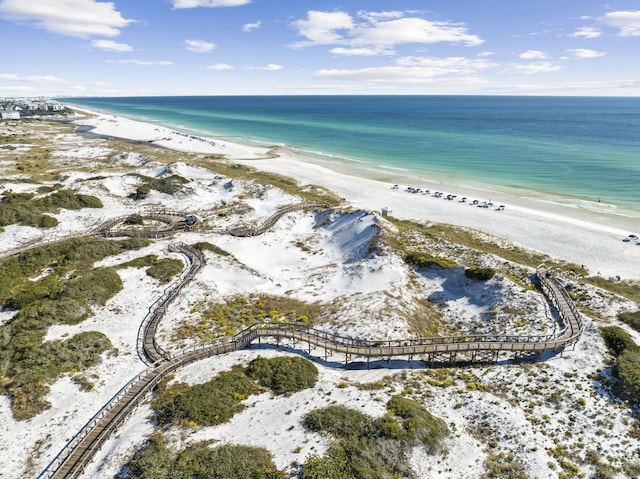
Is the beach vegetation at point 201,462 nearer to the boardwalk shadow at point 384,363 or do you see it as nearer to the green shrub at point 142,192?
the boardwalk shadow at point 384,363

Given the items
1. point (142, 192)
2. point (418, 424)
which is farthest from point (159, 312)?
point (142, 192)

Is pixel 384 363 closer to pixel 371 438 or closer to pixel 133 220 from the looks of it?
pixel 371 438

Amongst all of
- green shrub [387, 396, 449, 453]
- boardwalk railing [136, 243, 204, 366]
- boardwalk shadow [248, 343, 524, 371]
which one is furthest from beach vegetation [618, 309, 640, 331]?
boardwalk railing [136, 243, 204, 366]

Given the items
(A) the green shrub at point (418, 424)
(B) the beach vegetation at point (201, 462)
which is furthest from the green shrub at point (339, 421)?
(B) the beach vegetation at point (201, 462)

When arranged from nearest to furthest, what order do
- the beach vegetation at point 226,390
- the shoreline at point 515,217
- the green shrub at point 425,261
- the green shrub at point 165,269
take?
the beach vegetation at point 226,390
the green shrub at point 165,269
the green shrub at point 425,261
the shoreline at point 515,217

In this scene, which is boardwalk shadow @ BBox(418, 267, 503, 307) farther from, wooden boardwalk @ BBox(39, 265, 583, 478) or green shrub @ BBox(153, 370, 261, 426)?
green shrub @ BBox(153, 370, 261, 426)
